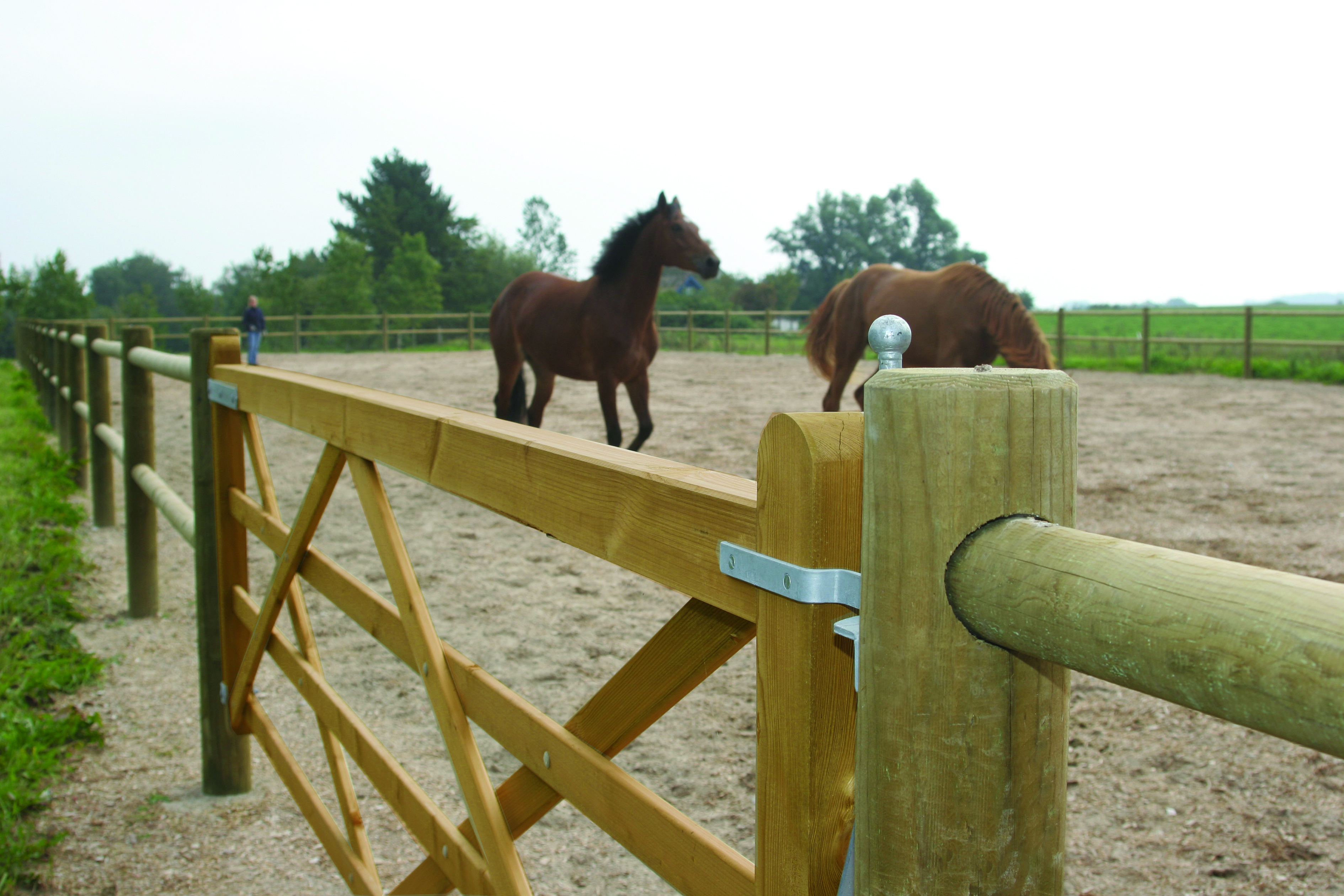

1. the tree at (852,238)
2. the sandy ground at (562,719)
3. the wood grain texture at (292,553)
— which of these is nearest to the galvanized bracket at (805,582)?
the wood grain texture at (292,553)

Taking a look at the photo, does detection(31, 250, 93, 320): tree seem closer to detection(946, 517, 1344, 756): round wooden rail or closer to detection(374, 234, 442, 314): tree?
detection(374, 234, 442, 314): tree

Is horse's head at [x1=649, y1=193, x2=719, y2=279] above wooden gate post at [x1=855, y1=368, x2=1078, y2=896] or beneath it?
above

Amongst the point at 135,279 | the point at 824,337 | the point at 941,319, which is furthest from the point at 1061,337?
the point at 135,279

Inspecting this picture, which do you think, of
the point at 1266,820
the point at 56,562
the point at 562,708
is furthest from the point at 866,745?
the point at 56,562

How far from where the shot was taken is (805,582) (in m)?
0.66

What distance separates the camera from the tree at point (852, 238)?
65.6m

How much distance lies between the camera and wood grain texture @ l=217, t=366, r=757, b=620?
776mm

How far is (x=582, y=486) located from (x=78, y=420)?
289 inches

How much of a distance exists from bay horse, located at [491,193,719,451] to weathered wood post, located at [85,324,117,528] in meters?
2.91

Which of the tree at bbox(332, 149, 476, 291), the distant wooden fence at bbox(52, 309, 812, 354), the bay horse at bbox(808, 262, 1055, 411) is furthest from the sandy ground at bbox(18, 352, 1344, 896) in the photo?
the tree at bbox(332, 149, 476, 291)

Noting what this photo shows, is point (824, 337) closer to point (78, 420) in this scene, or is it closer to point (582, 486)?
point (78, 420)

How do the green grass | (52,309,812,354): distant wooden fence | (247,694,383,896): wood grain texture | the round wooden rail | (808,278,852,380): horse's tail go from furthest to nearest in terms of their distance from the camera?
(52,309,812,354): distant wooden fence < (808,278,852,380): horse's tail < the green grass < (247,694,383,896): wood grain texture < the round wooden rail

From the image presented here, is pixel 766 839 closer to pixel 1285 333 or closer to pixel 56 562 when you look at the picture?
pixel 56 562

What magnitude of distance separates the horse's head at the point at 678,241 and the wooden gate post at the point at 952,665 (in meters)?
6.22
